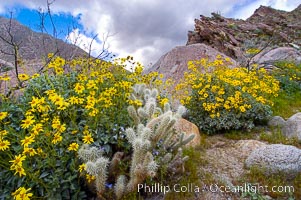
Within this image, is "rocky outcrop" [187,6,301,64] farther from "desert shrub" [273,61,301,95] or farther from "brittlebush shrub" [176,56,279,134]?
"brittlebush shrub" [176,56,279,134]

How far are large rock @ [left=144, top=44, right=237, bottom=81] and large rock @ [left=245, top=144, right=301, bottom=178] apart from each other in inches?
163

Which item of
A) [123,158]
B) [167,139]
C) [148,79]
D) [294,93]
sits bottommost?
[123,158]

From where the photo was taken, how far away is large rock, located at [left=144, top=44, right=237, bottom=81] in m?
7.29

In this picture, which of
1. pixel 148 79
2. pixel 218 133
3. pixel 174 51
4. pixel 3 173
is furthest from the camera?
pixel 174 51

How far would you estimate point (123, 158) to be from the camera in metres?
2.87

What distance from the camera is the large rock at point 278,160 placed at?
9.52 feet

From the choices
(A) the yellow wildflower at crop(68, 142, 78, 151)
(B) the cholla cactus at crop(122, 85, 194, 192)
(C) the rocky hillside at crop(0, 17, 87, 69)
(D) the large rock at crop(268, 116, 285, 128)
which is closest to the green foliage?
(D) the large rock at crop(268, 116, 285, 128)

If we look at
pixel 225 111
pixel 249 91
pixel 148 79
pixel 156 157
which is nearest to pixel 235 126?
pixel 225 111

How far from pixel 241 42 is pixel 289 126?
492 inches

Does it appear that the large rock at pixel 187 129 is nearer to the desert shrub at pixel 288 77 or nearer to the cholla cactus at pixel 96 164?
the cholla cactus at pixel 96 164

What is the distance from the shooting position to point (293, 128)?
14.5 feet

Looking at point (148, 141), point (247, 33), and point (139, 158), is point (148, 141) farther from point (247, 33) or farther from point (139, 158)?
point (247, 33)

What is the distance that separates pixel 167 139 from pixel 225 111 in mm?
1968

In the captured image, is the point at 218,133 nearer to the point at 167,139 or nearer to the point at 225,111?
the point at 225,111
